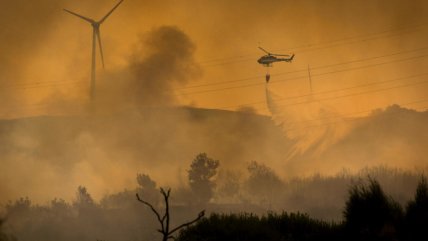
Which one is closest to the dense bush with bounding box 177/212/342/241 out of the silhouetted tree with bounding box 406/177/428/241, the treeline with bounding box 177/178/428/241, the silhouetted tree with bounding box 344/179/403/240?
the treeline with bounding box 177/178/428/241

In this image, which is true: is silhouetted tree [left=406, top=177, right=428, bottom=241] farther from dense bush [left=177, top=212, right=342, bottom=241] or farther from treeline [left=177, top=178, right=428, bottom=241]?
dense bush [left=177, top=212, right=342, bottom=241]

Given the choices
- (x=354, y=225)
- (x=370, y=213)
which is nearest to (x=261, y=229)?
(x=354, y=225)

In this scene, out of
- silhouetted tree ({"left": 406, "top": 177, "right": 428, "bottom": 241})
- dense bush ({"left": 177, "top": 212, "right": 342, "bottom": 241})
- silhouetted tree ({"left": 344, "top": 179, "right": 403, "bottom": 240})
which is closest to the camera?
silhouetted tree ({"left": 406, "top": 177, "right": 428, "bottom": 241})

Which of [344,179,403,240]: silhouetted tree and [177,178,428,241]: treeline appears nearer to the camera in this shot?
[177,178,428,241]: treeline

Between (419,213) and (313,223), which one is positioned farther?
(313,223)

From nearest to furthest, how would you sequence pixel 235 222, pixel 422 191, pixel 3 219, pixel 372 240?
pixel 3 219 → pixel 372 240 → pixel 422 191 → pixel 235 222

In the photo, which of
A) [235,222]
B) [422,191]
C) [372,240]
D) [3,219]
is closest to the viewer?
[3,219]

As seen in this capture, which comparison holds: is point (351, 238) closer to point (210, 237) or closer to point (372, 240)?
point (372, 240)

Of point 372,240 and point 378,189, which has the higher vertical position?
point 378,189

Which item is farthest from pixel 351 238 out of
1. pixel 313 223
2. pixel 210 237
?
pixel 210 237
